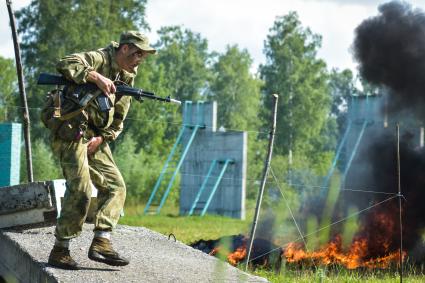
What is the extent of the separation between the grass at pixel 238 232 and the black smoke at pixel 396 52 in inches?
188

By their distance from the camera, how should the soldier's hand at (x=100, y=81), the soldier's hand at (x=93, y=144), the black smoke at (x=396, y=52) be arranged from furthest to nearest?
1. the black smoke at (x=396, y=52)
2. the soldier's hand at (x=93, y=144)
3. the soldier's hand at (x=100, y=81)

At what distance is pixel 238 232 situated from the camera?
20016mm

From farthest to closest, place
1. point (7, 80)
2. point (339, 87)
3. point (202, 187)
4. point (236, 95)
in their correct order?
point (339, 87) → point (236, 95) → point (7, 80) → point (202, 187)

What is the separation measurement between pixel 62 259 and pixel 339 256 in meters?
6.15

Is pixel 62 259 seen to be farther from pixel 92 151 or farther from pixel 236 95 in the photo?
pixel 236 95

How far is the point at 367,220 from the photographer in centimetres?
1391

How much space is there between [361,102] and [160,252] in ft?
63.0

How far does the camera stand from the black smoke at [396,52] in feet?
60.2

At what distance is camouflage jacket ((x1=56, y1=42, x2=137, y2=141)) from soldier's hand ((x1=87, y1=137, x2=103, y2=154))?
1.7 inches

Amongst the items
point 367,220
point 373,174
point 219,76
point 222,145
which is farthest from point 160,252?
point 219,76

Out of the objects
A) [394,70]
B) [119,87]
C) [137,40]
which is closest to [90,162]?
[119,87]

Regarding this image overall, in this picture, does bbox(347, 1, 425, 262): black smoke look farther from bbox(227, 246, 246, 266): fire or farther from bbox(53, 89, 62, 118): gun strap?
bbox(53, 89, 62, 118): gun strap

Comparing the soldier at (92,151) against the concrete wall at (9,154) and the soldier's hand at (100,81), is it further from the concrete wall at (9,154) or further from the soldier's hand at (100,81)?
the concrete wall at (9,154)

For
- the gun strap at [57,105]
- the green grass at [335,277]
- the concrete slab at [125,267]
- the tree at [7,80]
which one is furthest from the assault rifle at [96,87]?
the tree at [7,80]
